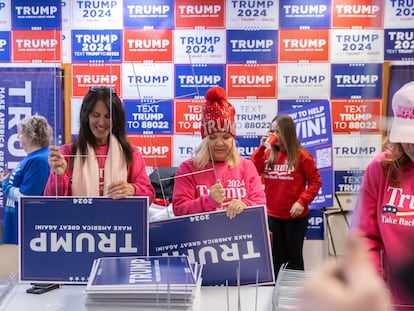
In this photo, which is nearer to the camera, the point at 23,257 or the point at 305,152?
the point at 23,257

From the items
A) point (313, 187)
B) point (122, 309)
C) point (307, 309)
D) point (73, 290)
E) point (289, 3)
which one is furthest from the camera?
point (289, 3)

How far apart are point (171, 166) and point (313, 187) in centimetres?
102

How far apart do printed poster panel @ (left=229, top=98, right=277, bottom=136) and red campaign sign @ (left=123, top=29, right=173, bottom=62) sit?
583 mm

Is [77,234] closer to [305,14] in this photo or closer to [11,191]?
[11,191]

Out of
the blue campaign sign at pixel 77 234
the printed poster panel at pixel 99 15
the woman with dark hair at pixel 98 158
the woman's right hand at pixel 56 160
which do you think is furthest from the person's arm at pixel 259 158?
the blue campaign sign at pixel 77 234

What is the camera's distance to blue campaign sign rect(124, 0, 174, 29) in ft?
12.0

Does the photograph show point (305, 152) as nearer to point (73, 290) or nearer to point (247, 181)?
point (247, 181)

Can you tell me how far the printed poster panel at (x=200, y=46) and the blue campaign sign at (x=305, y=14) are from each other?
1.44ft

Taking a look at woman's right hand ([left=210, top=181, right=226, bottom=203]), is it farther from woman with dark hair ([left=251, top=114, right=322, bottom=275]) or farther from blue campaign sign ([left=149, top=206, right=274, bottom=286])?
woman with dark hair ([left=251, top=114, right=322, bottom=275])

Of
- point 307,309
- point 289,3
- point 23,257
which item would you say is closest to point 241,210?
point 23,257

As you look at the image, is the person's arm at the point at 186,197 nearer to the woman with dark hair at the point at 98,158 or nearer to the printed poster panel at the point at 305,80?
the woman with dark hair at the point at 98,158

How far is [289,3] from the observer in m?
3.63

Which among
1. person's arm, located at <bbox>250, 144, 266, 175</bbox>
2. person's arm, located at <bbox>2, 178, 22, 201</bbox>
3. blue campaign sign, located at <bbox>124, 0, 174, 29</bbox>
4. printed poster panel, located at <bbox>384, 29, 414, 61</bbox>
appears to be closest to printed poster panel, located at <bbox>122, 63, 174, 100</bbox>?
blue campaign sign, located at <bbox>124, 0, 174, 29</bbox>

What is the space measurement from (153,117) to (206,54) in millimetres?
577
